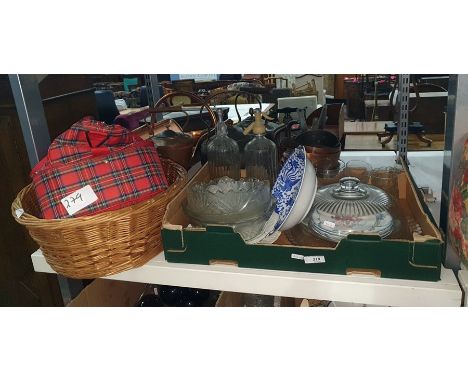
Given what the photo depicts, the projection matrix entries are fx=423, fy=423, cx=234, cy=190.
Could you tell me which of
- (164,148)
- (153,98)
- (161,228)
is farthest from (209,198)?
(153,98)

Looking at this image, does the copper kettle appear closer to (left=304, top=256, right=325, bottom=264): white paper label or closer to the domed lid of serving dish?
the domed lid of serving dish

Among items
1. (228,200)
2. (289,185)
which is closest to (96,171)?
(228,200)

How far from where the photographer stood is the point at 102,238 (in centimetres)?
78

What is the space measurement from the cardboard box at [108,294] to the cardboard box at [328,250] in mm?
320

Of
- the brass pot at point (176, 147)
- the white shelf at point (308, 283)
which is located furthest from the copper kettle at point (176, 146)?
the white shelf at point (308, 283)

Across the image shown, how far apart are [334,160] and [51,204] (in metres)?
0.64

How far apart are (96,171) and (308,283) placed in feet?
1.45

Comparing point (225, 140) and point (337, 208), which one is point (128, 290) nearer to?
point (225, 140)

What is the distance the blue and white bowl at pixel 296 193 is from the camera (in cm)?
81

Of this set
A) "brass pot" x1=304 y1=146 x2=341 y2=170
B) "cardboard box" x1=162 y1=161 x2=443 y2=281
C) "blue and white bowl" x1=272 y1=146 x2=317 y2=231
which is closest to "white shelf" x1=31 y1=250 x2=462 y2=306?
"cardboard box" x1=162 y1=161 x2=443 y2=281

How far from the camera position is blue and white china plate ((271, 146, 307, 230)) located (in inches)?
32.1

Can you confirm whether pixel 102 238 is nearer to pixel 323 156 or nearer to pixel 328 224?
pixel 328 224

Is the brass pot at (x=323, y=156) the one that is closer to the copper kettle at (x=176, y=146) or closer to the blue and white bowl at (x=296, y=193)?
the blue and white bowl at (x=296, y=193)

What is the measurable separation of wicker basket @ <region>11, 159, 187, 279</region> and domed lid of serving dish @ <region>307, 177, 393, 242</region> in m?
0.30
